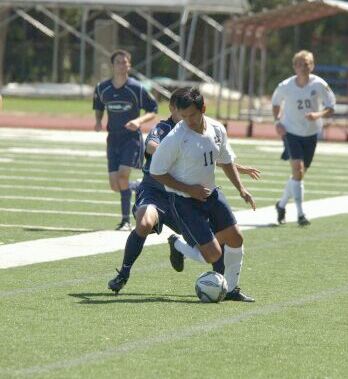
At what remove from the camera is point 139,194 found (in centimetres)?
1150

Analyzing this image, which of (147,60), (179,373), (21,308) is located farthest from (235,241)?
(147,60)

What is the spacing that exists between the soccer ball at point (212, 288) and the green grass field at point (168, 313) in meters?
0.10

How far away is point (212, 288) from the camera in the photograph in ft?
34.9

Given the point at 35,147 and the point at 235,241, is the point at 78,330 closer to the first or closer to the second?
the point at 235,241

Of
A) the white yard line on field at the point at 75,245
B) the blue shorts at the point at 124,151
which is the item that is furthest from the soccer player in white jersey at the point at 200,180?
the blue shorts at the point at 124,151

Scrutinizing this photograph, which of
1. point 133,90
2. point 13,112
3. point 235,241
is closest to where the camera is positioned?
point 235,241

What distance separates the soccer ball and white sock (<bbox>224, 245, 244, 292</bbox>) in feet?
0.78

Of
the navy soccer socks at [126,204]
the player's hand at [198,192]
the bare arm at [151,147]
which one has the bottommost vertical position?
the navy soccer socks at [126,204]

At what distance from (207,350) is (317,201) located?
1124 cm

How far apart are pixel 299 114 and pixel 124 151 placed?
2301 mm

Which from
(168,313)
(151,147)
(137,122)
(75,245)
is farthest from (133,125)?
(168,313)

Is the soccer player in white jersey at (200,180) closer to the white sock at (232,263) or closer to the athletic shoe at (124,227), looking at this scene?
the white sock at (232,263)

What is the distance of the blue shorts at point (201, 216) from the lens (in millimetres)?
10672

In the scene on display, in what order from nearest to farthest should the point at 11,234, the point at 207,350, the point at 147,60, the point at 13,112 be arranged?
the point at 207,350 < the point at 11,234 < the point at 13,112 < the point at 147,60
